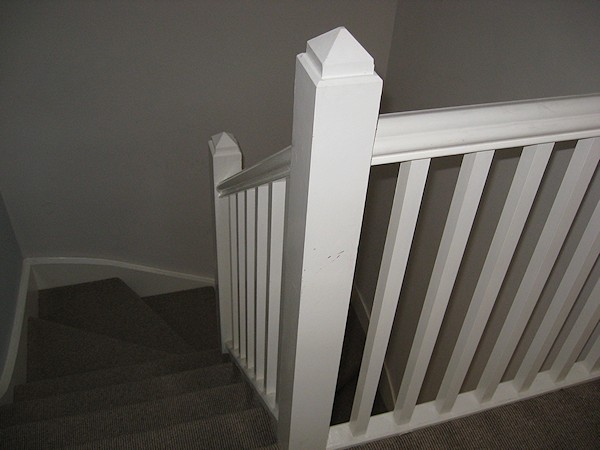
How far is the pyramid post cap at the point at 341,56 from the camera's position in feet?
2.06

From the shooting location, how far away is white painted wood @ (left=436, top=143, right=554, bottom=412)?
874 mm

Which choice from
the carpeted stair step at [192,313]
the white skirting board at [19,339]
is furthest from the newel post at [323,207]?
the carpeted stair step at [192,313]

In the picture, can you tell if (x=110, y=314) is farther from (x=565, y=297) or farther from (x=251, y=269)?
(x=565, y=297)

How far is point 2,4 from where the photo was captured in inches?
83.7

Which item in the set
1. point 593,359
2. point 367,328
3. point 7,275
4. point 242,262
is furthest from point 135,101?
point 593,359

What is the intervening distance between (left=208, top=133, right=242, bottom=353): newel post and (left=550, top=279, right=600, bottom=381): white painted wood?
3.56ft

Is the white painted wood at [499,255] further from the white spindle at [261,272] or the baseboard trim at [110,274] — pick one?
the baseboard trim at [110,274]

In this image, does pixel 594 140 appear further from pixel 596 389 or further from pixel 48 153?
pixel 48 153

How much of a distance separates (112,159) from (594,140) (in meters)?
2.35

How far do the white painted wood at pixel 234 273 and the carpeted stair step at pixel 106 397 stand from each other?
0.19 m

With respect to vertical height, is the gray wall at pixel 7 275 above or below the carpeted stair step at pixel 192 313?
above

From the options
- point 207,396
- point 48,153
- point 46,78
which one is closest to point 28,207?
point 48,153

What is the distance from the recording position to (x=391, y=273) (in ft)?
3.05

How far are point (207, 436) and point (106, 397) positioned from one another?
2.24 ft
